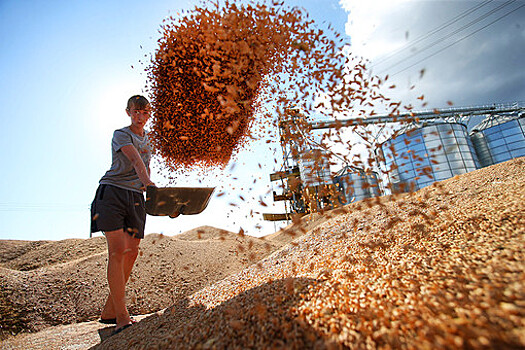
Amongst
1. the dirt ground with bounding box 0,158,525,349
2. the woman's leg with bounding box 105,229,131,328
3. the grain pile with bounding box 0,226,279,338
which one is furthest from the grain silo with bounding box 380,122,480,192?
the woman's leg with bounding box 105,229,131,328

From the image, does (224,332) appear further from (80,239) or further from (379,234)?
(80,239)

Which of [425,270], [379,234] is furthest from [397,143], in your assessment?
[425,270]

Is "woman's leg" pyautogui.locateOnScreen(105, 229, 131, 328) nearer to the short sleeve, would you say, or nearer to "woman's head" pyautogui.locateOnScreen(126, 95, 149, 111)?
the short sleeve

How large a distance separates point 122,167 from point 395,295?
89.2 inches

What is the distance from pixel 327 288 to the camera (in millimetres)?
1542

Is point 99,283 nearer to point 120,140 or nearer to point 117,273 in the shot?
point 117,273

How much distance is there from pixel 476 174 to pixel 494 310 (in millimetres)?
3042

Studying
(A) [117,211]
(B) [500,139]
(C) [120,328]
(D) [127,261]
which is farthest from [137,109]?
(B) [500,139]

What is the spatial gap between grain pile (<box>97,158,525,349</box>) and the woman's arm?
3.65 ft

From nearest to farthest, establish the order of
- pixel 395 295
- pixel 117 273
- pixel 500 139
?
pixel 395 295 → pixel 117 273 → pixel 500 139

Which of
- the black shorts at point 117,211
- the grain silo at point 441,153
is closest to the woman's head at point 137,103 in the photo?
the black shorts at point 117,211

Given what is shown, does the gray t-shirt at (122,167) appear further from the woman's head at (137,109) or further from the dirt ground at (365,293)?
the dirt ground at (365,293)

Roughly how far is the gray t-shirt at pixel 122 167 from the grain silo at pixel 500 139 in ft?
50.1

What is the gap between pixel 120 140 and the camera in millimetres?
2338
